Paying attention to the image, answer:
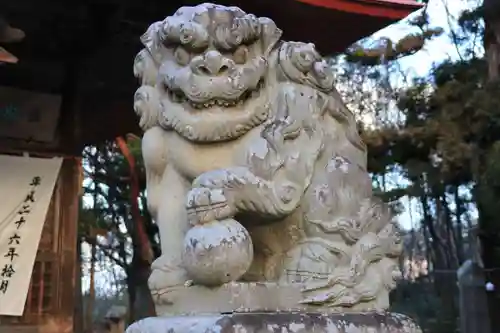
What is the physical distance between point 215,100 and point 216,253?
48cm

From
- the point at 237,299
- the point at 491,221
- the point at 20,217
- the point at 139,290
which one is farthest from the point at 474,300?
the point at 237,299

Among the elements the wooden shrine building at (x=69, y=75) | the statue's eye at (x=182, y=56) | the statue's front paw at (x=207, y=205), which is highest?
the wooden shrine building at (x=69, y=75)

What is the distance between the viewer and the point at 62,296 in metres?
5.20

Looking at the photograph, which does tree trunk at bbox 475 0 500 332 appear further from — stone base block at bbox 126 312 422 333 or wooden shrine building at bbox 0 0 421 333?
stone base block at bbox 126 312 422 333

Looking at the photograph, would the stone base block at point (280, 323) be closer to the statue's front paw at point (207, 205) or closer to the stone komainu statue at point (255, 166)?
the stone komainu statue at point (255, 166)

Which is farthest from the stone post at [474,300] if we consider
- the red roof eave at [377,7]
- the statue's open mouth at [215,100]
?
the statue's open mouth at [215,100]

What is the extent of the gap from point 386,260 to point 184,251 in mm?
658

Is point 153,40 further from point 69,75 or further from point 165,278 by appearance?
point 69,75

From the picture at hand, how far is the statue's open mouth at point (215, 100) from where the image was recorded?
1.94 metres

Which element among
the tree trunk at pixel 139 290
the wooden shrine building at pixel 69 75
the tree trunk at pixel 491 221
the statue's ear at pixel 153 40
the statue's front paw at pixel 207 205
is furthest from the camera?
the tree trunk at pixel 139 290

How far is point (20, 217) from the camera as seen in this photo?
4988 millimetres

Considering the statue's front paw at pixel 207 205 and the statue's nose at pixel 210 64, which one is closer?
A: the statue's front paw at pixel 207 205

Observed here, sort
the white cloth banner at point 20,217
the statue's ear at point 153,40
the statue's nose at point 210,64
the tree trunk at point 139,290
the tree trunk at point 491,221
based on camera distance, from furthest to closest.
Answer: the tree trunk at point 139,290 < the tree trunk at point 491,221 < the white cloth banner at point 20,217 < the statue's ear at point 153,40 < the statue's nose at point 210,64

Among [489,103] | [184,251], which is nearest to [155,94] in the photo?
[184,251]
